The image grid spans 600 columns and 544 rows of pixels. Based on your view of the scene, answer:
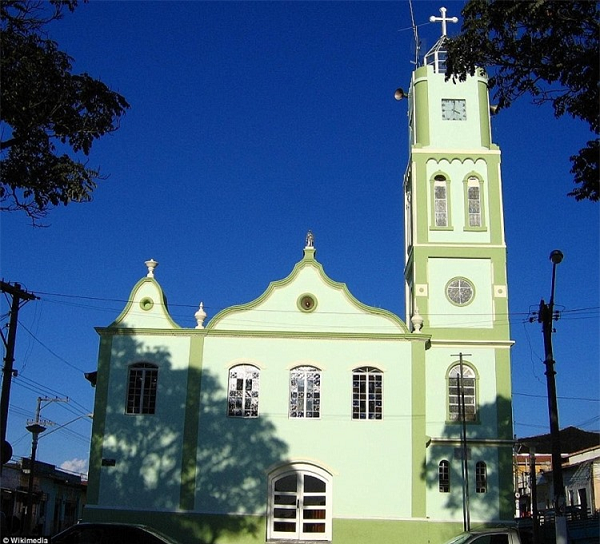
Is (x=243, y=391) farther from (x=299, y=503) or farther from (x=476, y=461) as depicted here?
(x=476, y=461)

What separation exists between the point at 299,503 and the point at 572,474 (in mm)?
21175

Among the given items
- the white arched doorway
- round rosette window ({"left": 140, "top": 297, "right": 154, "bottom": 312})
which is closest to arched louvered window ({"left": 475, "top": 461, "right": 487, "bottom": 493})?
the white arched doorway

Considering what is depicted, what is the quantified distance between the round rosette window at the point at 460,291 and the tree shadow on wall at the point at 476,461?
4.26 metres

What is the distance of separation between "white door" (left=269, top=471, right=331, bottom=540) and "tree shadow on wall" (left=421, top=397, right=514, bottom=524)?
3851mm

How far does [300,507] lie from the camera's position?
29312 mm

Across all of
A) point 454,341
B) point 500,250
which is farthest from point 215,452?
point 500,250

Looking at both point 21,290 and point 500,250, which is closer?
point 21,290

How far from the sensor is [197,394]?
1196 inches

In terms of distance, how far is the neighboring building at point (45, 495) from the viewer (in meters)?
45.0

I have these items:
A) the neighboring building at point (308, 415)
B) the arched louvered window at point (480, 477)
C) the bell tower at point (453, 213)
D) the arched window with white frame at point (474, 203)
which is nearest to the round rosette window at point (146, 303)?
the neighboring building at point (308, 415)

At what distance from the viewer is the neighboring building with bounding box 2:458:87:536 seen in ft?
148

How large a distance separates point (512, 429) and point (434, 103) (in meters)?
14.6

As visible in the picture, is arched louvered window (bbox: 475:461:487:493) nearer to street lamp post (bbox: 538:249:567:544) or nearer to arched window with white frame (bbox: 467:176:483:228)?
street lamp post (bbox: 538:249:567:544)

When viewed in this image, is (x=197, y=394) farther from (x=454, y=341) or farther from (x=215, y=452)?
(x=454, y=341)
